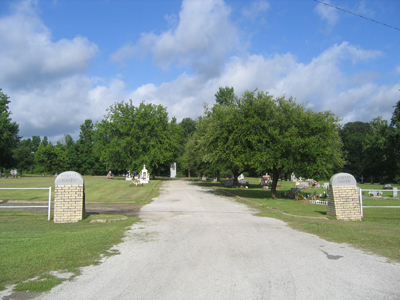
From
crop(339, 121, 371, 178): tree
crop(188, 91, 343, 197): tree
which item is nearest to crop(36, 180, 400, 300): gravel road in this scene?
crop(188, 91, 343, 197): tree

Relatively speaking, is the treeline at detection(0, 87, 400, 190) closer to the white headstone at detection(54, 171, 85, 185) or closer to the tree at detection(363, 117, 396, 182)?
the tree at detection(363, 117, 396, 182)

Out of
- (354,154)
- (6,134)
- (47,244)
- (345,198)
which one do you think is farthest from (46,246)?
(354,154)

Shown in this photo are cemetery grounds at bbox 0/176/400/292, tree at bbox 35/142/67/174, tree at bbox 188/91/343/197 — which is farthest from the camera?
tree at bbox 35/142/67/174

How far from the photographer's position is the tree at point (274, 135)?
2166 cm

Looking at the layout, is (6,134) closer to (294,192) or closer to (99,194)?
(99,194)

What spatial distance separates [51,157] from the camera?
76.7 metres

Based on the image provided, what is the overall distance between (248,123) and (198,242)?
599 inches

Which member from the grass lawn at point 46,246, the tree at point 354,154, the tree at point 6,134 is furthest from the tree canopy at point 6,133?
the tree at point 354,154

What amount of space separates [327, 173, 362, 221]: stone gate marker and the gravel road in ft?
16.1

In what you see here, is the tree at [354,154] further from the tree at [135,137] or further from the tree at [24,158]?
the tree at [24,158]

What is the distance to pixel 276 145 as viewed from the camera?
71.6ft

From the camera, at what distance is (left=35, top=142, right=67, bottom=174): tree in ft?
247

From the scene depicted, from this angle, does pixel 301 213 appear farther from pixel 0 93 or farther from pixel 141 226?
pixel 0 93

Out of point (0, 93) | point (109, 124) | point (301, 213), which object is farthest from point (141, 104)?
point (301, 213)
